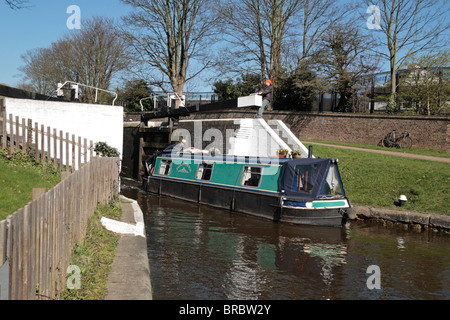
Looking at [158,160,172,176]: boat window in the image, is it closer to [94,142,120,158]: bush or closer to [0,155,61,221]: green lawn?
[94,142,120,158]: bush

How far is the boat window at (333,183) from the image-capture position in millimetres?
10930

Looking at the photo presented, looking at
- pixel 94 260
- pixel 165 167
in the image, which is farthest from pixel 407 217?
pixel 165 167

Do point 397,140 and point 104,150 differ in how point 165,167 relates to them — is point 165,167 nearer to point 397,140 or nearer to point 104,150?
point 104,150

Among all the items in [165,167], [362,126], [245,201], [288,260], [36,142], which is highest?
[362,126]

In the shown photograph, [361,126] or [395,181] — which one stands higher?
[361,126]

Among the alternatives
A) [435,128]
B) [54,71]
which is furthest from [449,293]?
[54,71]

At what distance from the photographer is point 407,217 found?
1100 centimetres

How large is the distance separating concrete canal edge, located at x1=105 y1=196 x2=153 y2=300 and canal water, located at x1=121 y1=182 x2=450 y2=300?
51cm

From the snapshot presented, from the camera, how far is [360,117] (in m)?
20.9

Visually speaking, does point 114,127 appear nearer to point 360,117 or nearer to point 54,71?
point 360,117

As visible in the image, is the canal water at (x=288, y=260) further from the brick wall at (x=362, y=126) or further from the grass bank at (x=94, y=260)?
the brick wall at (x=362, y=126)

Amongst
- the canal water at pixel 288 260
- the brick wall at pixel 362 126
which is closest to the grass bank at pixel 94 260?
the canal water at pixel 288 260

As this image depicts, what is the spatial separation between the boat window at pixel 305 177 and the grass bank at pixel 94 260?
18.2 feet

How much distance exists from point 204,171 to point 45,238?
1060cm
